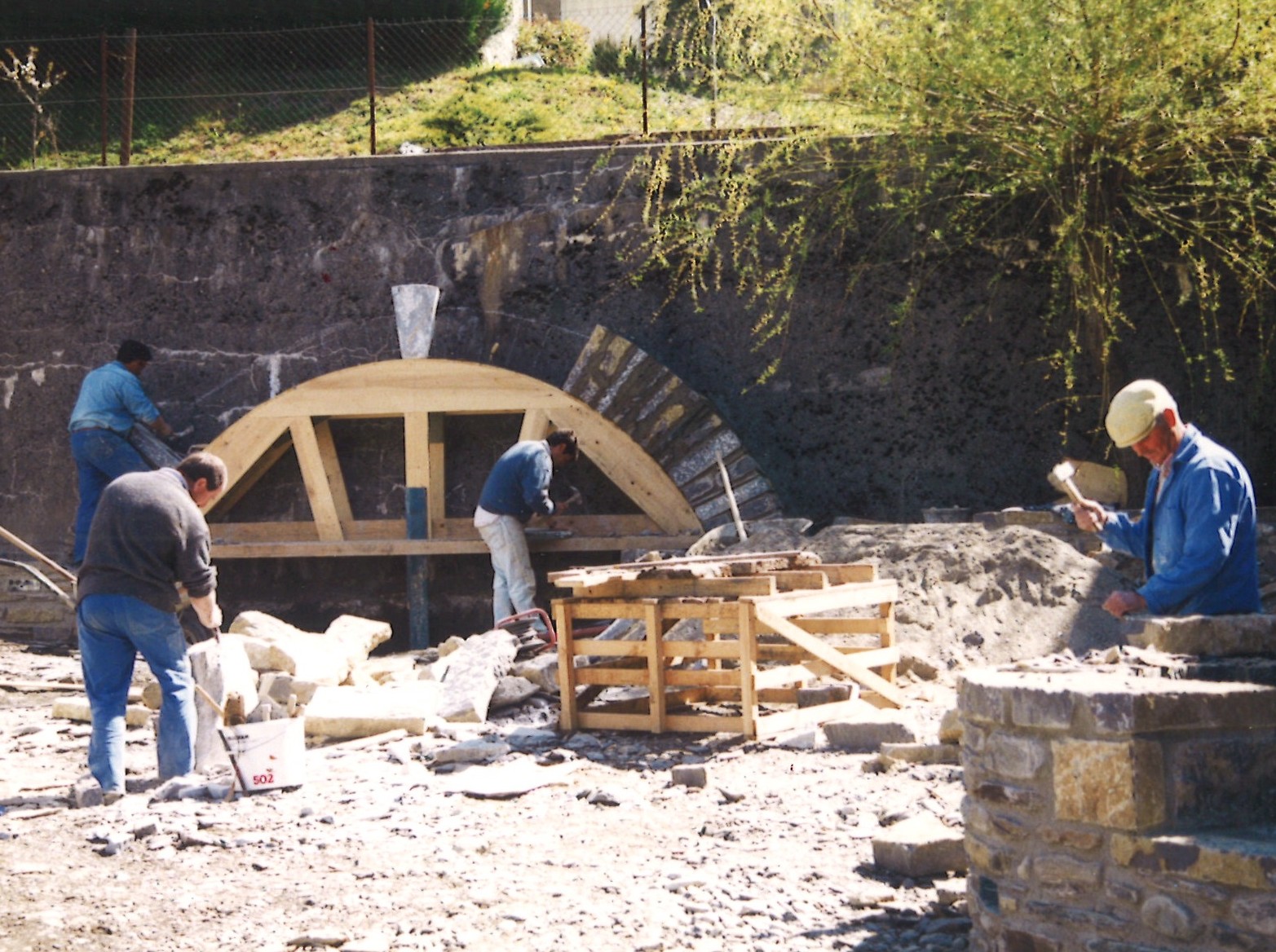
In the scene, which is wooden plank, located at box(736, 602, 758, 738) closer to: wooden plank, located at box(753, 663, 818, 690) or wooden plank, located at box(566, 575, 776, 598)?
wooden plank, located at box(753, 663, 818, 690)

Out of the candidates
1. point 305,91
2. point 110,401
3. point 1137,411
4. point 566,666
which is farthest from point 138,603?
point 305,91

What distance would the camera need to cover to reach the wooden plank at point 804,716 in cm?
614

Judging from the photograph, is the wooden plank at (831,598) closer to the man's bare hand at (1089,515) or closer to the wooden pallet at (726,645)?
the wooden pallet at (726,645)

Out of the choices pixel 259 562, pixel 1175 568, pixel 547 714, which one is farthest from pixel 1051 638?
pixel 259 562

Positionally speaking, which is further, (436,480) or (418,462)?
(436,480)

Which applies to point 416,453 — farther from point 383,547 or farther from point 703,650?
point 703,650

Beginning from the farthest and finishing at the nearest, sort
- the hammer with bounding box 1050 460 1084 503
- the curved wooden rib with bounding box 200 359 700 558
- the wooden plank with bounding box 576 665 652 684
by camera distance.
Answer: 1. the curved wooden rib with bounding box 200 359 700 558
2. the wooden plank with bounding box 576 665 652 684
3. the hammer with bounding box 1050 460 1084 503

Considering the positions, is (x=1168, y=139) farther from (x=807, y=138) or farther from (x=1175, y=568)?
(x=1175, y=568)

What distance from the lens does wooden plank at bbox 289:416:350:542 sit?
31.2 feet

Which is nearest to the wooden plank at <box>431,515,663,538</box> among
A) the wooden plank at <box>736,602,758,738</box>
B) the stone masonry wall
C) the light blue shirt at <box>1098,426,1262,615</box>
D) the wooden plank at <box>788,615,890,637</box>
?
the wooden plank at <box>788,615,890,637</box>

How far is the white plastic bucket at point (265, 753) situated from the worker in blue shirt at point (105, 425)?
417cm

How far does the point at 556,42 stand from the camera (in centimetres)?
1847

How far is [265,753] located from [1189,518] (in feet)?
11.1

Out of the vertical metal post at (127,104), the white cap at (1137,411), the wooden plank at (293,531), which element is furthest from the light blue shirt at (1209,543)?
the vertical metal post at (127,104)
